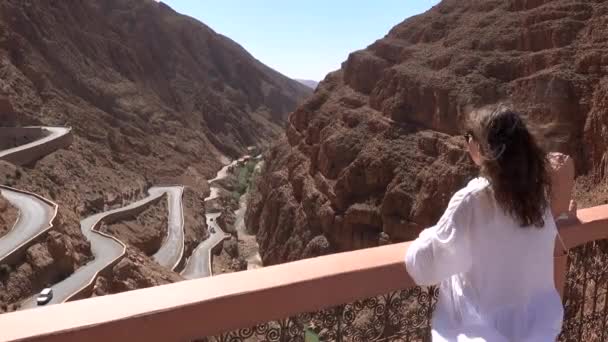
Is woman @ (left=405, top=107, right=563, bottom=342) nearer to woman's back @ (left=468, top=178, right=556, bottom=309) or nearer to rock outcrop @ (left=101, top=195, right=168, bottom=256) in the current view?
woman's back @ (left=468, top=178, right=556, bottom=309)

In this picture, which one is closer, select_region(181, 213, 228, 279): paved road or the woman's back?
the woman's back

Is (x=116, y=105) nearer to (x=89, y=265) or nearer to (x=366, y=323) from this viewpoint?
(x=89, y=265)

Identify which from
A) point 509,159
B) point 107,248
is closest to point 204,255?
point 107,248

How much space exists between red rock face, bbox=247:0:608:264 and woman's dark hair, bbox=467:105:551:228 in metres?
16.5

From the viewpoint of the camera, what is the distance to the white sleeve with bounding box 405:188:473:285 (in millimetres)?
2197

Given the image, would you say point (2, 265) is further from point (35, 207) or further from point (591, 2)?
point (591, 2)

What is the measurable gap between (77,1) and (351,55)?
45566mm

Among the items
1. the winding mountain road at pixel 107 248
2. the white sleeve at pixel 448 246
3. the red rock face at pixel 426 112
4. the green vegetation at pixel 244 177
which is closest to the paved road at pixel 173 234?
the winding mountain road at pixel 107 248

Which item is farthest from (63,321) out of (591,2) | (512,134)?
(591,2)

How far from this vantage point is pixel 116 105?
56.4m

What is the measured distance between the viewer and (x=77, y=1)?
65.6 m

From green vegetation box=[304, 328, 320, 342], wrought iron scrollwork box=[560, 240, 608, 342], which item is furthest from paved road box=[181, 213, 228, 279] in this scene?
green vegetation box=[304, 328, 320, 342]

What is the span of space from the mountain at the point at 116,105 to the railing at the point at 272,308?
15.3 m

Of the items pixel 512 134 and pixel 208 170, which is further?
pixel 208 170
